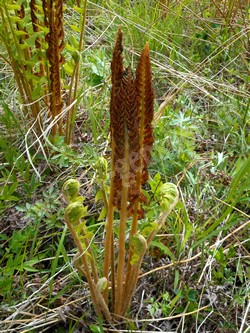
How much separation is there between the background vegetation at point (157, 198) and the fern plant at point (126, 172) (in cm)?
7

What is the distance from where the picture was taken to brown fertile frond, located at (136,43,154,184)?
98 centimetres

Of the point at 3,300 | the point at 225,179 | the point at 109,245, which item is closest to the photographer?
the point at 109,245

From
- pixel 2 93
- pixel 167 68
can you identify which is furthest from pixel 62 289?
pixel 167 68

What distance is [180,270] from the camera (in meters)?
1.46

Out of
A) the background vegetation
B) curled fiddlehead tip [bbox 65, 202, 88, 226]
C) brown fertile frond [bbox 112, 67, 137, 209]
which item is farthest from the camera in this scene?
the background vegetation

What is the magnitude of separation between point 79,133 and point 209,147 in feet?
1.76

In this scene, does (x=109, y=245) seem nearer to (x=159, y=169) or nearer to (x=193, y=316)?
(x=193, y=316)

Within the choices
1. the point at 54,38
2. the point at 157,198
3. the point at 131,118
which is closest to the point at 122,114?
the point at 131,118

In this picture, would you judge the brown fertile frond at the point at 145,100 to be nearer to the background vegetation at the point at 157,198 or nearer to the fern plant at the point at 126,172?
the fern plant at the point at 126,172

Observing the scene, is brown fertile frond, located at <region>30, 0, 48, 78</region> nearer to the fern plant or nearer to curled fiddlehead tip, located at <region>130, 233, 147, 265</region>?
the fern plant

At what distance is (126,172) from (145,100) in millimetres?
156

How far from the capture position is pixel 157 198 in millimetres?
1540

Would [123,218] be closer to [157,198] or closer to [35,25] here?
[157,198]

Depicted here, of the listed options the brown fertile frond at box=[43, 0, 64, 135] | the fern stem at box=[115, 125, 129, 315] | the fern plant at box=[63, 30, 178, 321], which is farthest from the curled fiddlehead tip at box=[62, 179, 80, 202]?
the brown fertile frond at box=[43, 0, 64, 135]
